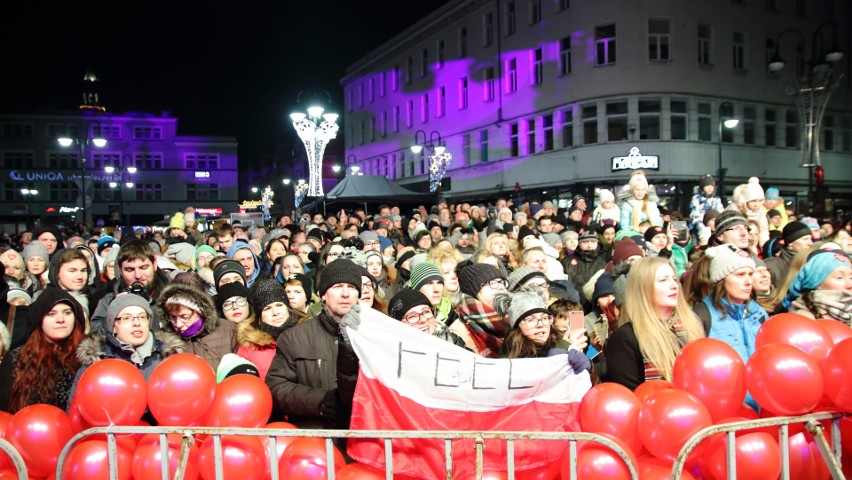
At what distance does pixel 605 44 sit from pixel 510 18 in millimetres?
7372

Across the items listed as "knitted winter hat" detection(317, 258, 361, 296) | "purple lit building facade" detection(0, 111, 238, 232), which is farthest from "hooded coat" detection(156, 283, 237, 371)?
"purple lit building facade" detection(0, 111, 238, 232)

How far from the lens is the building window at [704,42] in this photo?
1128 inches

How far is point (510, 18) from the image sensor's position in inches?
1339

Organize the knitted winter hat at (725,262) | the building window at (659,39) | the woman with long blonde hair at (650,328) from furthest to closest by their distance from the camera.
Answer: the building window at (659,39), the knitted winter hat at (725,262), the woman with long blonde hair at (650,328)

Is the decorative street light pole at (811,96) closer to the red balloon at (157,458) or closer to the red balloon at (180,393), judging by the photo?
the red balloon at (180,393)

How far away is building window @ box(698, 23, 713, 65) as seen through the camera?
28641mm

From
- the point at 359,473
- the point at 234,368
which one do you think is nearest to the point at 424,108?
the point at 234,368

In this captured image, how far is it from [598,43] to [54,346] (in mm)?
28099

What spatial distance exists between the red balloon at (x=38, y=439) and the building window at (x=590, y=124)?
90.8 ft

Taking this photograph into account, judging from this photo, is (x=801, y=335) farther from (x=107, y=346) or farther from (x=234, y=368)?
(x=107, y=346)

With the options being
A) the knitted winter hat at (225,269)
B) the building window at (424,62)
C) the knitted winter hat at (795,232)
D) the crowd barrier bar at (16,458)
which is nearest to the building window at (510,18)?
the building window at (424,62)

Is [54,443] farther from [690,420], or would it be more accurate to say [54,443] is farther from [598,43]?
[598,43]

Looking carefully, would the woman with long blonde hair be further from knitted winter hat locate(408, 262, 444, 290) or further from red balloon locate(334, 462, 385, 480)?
knitted winter hat locate(408, 262, 444, 290)

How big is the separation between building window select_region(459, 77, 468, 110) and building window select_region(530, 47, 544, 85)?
277 inches
